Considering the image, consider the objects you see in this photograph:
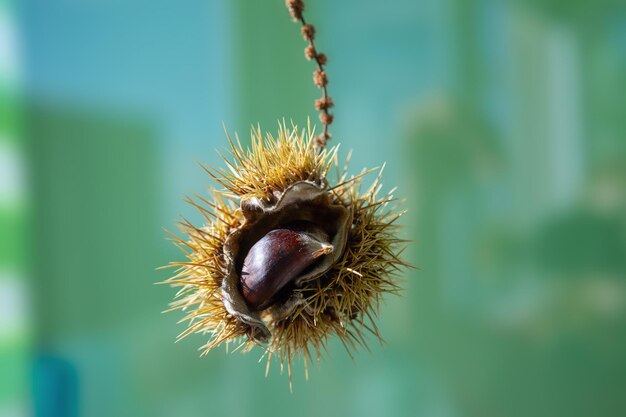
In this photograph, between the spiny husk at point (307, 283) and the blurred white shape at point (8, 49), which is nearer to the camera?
the spiny husk at point (307, 283)

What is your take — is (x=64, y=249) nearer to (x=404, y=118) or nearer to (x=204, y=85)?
(x=204, y=85)

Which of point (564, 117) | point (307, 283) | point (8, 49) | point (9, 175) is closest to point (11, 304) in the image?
point (9, 175)

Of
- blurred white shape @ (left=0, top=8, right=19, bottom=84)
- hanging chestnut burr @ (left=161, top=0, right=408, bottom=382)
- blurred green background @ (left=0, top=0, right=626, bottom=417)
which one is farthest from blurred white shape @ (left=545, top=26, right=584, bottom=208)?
blurred white shape @ (left=0, top=8, right=19, bottom=84)

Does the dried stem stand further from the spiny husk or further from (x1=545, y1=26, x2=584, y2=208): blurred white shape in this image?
(x1=545, y1=26, x2=584, y2=208): blurred white shape

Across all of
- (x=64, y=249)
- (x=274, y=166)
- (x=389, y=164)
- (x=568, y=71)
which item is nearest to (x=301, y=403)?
(x=389, y=164)

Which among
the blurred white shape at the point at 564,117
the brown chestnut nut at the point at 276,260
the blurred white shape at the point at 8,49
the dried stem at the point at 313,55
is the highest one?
the blurred white shape at the point at 8,49

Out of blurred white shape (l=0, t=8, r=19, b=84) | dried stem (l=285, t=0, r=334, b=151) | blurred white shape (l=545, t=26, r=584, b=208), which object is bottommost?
dried stem (l=285, t=0, r=334, b=151)

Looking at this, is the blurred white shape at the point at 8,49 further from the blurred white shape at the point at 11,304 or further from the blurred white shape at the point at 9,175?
the blurred white shape at the point at 11,304

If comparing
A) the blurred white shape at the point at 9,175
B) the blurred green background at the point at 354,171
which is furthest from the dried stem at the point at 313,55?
the blurred white shape at the point at 9,175
